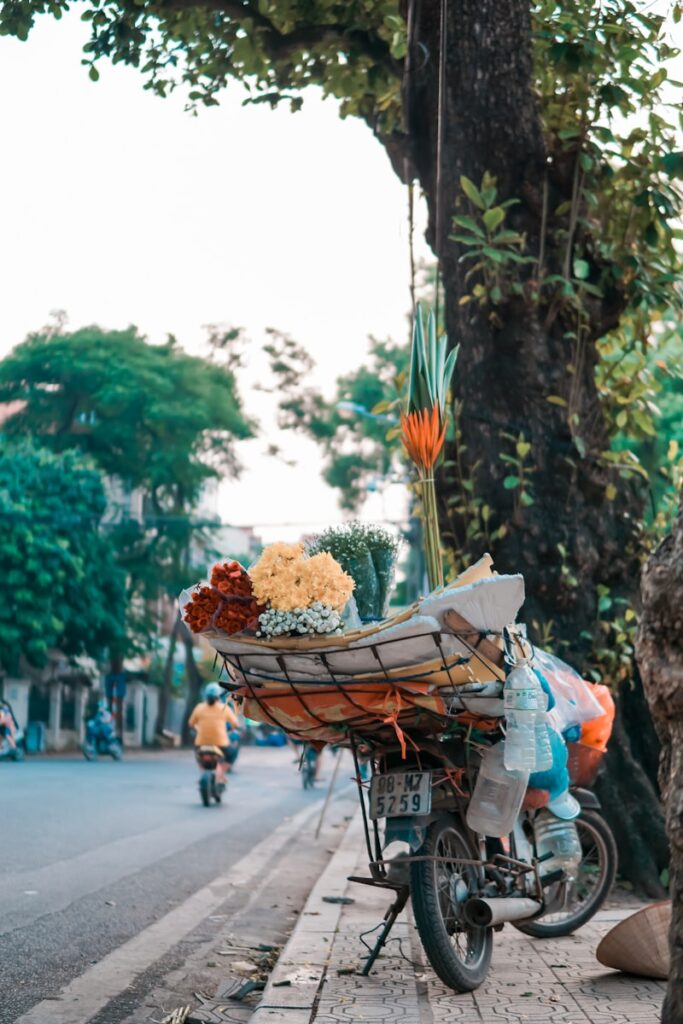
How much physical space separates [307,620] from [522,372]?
14.6 ft

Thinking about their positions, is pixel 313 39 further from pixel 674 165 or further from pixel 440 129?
pixel 674 165

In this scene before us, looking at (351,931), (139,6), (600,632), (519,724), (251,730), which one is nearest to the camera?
(519,724)

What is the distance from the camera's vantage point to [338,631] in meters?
5.18

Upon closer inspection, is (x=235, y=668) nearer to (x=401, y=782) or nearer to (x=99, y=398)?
(x=401, y=782)

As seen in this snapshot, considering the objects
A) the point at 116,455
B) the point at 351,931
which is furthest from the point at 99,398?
the point at 351,931

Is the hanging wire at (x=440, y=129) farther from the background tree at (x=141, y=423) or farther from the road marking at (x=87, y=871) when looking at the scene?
the background tree at (x=141, y=423)

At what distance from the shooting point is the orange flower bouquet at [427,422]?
19.1 feet

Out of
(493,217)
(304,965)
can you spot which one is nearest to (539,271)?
(493,217)

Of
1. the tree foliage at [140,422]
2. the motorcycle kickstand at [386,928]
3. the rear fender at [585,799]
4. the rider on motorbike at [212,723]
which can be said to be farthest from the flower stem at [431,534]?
the tree foliage at [140,422]

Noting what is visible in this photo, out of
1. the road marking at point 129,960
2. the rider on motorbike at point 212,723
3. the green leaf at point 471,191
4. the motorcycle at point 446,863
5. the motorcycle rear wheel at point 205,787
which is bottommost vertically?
the road marking at point 129,960

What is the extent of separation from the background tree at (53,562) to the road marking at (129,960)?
2493 centimetres

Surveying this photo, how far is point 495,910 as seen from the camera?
572 centimetres

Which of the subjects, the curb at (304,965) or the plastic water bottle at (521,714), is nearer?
the curb at (304,965)

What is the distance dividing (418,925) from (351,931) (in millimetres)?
1883
